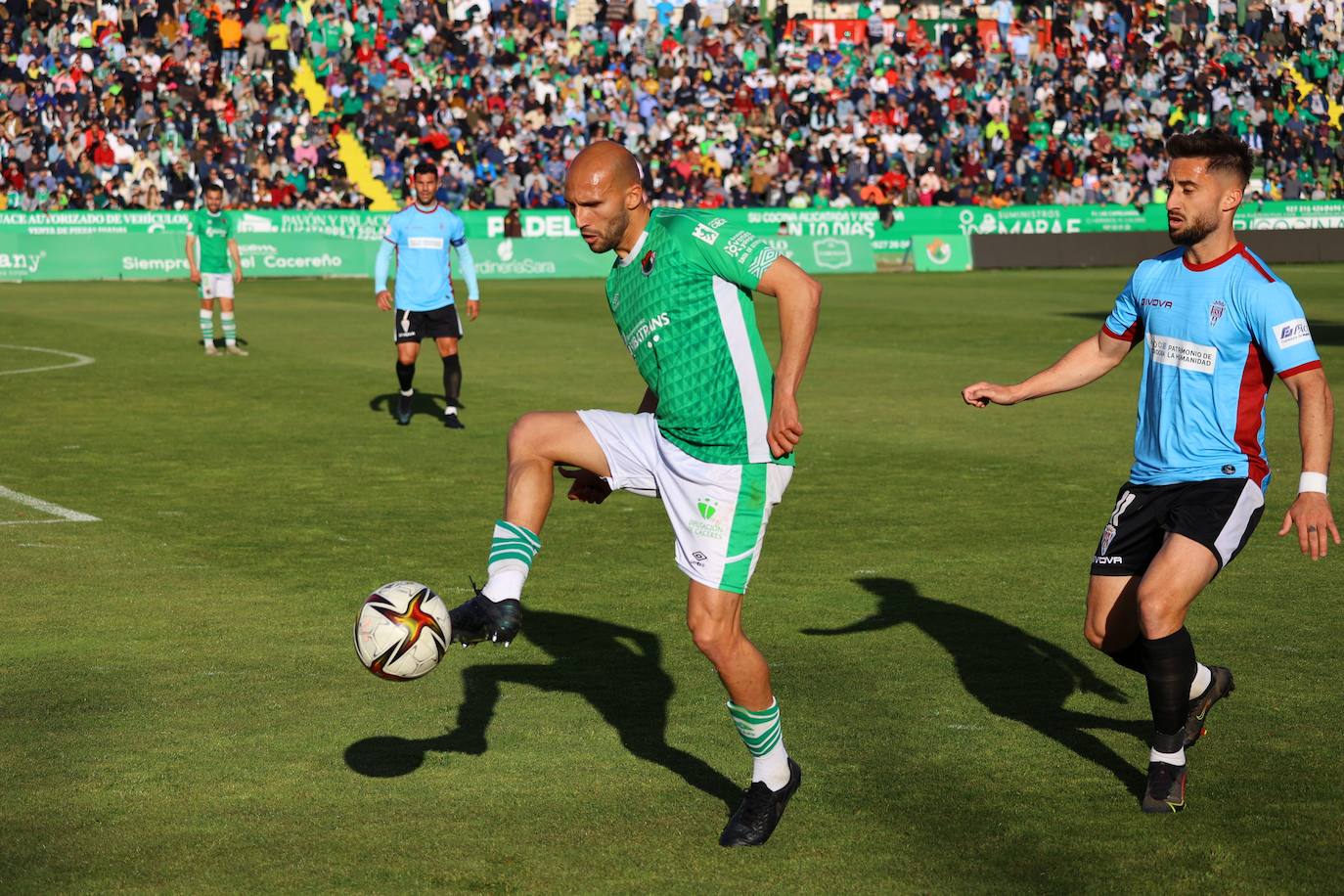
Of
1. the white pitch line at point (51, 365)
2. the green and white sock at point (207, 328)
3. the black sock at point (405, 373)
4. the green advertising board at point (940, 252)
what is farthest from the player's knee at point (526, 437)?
the green advertising board at point (940, 252)

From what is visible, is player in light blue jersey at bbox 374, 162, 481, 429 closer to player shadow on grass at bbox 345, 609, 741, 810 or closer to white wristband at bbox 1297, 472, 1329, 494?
player shadow on grass at bbox 345, 609, 741, 810

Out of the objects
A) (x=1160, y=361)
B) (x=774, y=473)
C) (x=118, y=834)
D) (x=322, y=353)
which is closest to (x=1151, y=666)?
(x=1160, y=361)

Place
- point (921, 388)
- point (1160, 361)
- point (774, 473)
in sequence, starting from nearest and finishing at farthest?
point (774, 473) < point (1160, 361) < point (921, 388)

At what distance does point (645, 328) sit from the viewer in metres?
5.38

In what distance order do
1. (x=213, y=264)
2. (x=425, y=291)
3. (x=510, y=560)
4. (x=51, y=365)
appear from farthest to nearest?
(x=213, y=264), (x=51, y=365), (x=425, y=291), (x=510, y=560)

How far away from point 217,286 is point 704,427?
18.6m

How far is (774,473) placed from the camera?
534 cm

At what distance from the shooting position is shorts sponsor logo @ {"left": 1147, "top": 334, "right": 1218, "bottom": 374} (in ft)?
18.5

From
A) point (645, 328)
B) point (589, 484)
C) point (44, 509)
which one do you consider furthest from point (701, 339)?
point (44, 509)

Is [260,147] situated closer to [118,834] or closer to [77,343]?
[77,343]

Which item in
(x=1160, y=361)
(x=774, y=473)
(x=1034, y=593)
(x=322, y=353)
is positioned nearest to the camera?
(x=774, y=473)

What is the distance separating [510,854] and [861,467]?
8556 mm

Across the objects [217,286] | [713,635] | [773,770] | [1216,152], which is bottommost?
[217,286]

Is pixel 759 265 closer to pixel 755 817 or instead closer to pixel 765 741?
pixel 765 741
